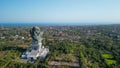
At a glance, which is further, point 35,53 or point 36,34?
point 36,34

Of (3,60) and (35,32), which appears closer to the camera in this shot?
(3,60)

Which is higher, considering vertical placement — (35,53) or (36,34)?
(36,34)

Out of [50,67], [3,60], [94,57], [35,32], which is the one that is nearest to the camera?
[50,67]

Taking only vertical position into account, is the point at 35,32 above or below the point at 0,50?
above

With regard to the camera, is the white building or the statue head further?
the statue head

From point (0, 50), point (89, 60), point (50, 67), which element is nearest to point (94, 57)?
point (89, 60)

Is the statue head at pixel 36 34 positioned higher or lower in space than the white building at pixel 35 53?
higher

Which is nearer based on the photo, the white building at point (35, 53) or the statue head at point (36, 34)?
the white building at point (35, 53)

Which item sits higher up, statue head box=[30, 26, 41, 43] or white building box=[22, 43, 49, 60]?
statue head box=[30, 26, 41, 43]

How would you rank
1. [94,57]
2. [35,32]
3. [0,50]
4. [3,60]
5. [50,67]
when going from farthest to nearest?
[0,50]
[35,32]
[94,57]
[3,60]
[50,67]

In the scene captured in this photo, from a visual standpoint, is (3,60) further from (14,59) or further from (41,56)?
(41,56)
